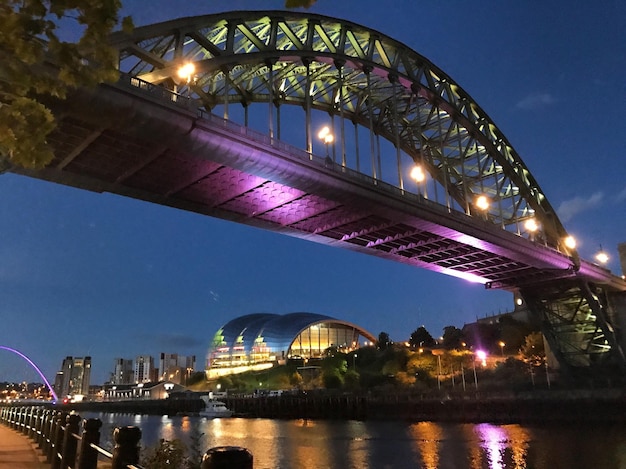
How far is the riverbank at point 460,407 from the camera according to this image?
50125mm

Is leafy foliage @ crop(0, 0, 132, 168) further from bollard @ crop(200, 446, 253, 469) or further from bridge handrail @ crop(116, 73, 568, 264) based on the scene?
bridge handrail @ crop(116, 73, 568, 264)

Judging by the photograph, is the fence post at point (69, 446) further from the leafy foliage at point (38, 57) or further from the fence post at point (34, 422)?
the fence post at point (34, 422)

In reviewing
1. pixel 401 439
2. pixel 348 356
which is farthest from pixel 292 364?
pixel 401 439

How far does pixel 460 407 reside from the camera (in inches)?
2303

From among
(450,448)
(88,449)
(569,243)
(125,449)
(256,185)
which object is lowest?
(450,448)

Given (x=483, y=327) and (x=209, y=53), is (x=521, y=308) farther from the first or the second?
(x=209, y=53)

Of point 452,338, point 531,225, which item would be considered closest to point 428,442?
point 531,225

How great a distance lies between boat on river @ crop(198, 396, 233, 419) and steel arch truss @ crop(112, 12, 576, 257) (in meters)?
55.6

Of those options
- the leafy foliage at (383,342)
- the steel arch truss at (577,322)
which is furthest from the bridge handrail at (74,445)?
the leafy foliage at (383,342)

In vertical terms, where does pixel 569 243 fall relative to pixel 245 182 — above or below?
above

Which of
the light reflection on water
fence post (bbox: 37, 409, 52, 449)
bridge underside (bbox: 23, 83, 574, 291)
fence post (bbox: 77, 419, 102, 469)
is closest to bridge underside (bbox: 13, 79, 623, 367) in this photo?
bridge underside (bbox: 23, 83, 574, 291)

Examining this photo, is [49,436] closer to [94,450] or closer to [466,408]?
[94,450]

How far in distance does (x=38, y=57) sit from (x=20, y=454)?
33.2ft

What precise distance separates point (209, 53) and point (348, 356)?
79.6m
